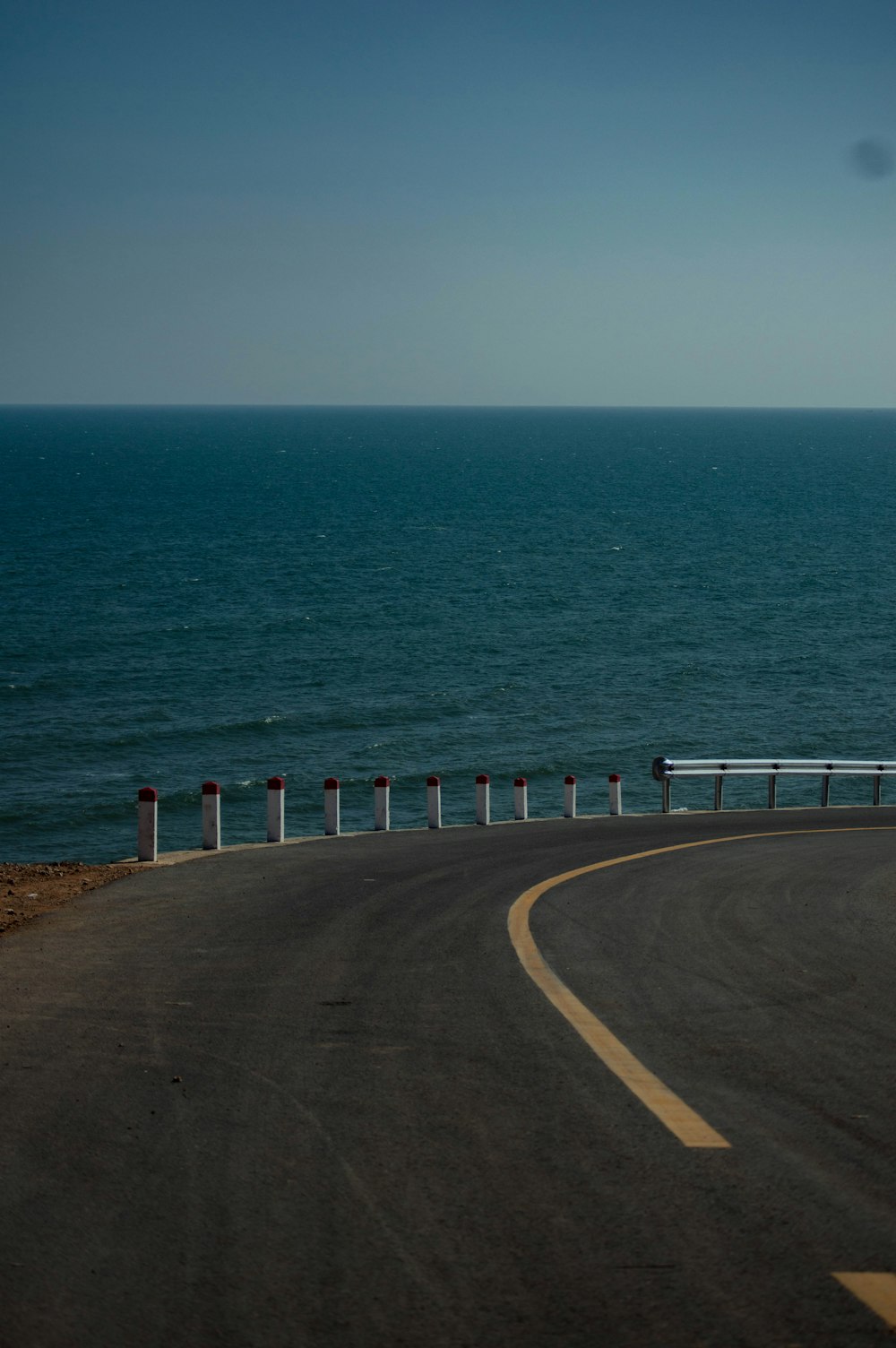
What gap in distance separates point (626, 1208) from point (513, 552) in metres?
89.5

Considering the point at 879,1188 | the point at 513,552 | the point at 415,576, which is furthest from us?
the point at 513,552

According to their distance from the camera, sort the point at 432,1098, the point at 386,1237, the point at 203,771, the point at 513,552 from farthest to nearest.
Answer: the point at 513,552
the point at 203,771
the point at 432,1098
the point at 386,1237

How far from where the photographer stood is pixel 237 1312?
14.7 feet

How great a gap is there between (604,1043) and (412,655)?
170 ft

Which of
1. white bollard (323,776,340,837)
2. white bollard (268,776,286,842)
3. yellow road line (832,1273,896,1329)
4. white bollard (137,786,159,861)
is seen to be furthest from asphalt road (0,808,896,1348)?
white bollard (323,776,340,837)

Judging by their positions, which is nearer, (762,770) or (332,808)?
(332,808)

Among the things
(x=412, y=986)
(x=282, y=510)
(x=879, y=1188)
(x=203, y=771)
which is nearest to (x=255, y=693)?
(x=203, y=771)

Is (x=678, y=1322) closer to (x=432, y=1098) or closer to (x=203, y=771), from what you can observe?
(x=432, y=1098)

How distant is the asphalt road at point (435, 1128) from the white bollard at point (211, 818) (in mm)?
3533

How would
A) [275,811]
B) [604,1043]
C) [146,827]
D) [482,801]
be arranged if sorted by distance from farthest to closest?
[482,801], [275,811], [146,827], [604,1043]

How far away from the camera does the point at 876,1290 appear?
4.60 meters

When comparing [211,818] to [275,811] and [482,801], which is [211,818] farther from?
[482,801]

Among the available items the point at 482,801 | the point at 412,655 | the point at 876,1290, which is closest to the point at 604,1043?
the point at 876,1290

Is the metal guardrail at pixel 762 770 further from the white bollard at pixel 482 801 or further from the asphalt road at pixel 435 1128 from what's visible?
the asphalt road at pixel 435 1128
